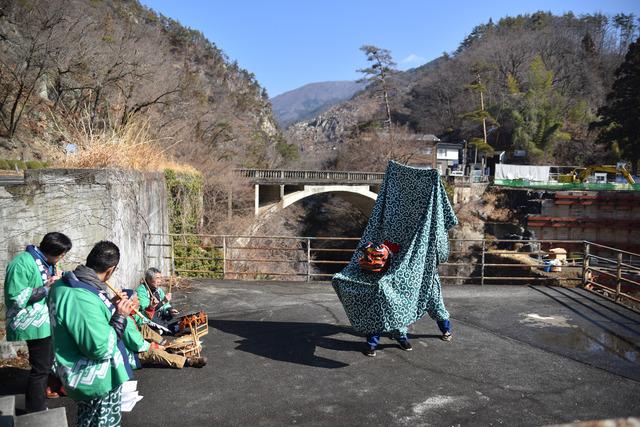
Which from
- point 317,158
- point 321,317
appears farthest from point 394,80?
point 321,317

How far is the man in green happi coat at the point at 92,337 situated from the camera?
7.80 ft

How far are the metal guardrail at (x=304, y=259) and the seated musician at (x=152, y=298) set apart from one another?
2249mm

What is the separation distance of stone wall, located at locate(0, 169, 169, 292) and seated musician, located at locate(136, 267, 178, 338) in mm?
1036

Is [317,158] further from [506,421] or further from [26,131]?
[506,421]

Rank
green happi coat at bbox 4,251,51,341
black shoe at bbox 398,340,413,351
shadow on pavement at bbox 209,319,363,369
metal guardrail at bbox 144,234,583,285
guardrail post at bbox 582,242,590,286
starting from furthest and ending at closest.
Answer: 1. metal guardrail at bbox 144,234,583,285
2. guardrail post at bbox 582,242,590,286
3. black shoe at bbox 398,340,413,351
4. shadow on pavement at bbox 209,319,363,369
5. green happi coat at bbox 4,251,51,341

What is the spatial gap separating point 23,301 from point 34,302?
8cm

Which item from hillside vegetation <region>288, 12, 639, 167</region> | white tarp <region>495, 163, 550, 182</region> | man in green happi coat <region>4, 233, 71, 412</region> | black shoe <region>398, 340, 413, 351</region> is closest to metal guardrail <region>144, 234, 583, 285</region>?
black shoe <region>398, 340, 413, 351</region>

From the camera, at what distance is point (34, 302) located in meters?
3.32

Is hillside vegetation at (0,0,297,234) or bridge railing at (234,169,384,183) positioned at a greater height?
hillside vegetation at (0,0,297,234)

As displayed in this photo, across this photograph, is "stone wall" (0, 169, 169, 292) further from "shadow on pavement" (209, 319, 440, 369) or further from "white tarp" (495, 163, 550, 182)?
"white tarp" (495, 163, 550, 182)

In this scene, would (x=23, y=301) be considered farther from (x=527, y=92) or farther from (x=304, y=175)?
(x=527, y=92)

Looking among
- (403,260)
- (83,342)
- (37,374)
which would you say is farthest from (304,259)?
(83,342)

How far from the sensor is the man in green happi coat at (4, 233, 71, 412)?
3.25m

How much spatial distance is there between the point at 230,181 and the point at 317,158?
30461 millimetres
